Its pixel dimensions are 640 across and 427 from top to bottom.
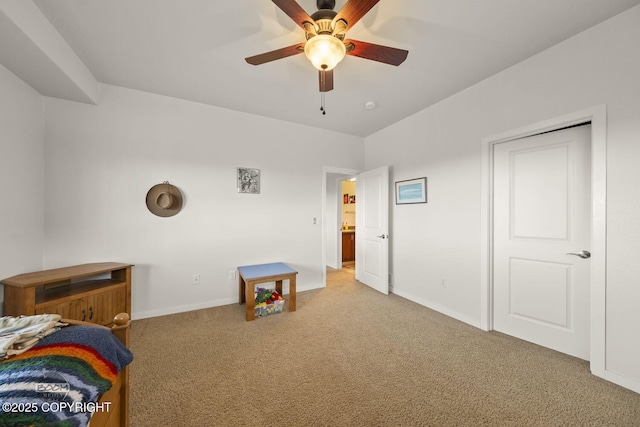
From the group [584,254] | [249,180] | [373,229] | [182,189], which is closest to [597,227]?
[584,254]

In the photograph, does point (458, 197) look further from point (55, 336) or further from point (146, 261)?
point (146, 261)

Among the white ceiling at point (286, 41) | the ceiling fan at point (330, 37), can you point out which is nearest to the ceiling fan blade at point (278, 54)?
the ceiling fan at point (330, 37)

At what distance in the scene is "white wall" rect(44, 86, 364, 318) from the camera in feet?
8.30

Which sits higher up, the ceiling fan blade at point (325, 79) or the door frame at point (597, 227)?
the ceiling fan blade at point (325, 79)

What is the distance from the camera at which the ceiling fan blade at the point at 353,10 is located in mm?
1304

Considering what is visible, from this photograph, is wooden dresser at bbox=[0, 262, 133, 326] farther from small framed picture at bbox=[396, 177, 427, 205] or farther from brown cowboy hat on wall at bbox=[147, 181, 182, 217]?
small framed picture at bbox=[396, 177, 427, 205]

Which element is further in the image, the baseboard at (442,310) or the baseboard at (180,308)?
the baseboard at (180,308)

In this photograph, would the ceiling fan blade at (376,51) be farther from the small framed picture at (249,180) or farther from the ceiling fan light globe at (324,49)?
the small framed picture at (249,180)

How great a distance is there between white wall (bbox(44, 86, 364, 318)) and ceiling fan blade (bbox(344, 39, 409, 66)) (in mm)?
2113

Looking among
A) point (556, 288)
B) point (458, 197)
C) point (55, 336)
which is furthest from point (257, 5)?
point (556, 288)

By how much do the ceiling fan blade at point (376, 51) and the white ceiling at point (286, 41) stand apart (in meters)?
0.28

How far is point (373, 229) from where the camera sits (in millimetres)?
3951

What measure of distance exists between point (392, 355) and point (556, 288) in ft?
5.21

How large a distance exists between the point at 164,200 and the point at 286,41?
221cm
